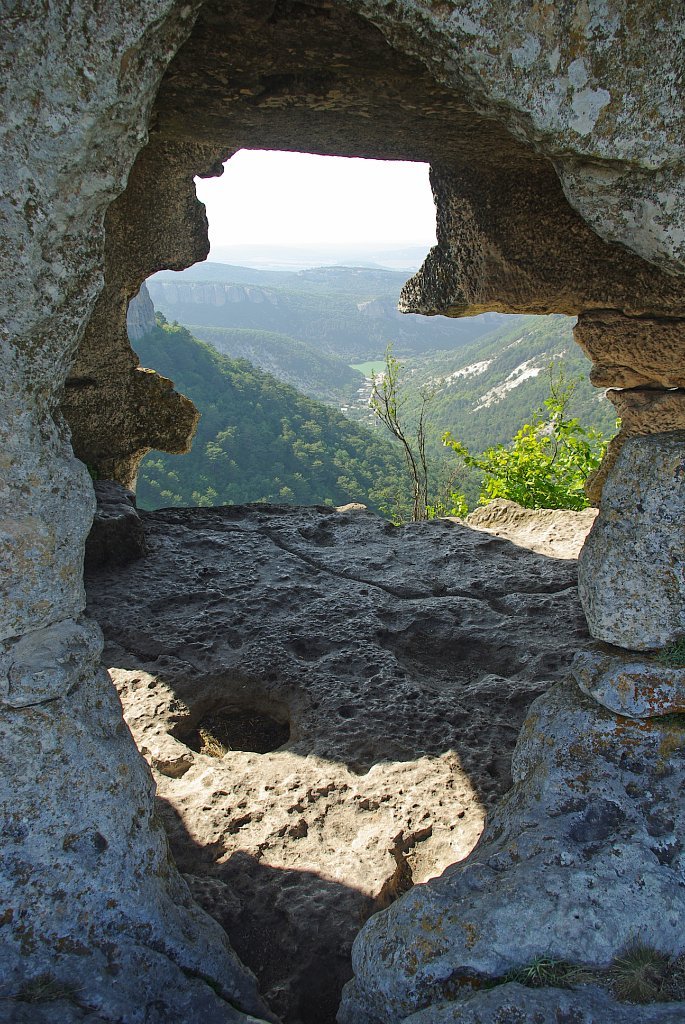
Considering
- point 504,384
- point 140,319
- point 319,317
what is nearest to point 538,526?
point 140,319

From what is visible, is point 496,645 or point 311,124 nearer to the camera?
point 311,124

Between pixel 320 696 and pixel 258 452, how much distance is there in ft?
71.8

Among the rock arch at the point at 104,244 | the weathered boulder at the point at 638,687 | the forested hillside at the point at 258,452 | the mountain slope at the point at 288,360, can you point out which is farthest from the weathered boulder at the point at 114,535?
the mountain slope at the point at 288,360

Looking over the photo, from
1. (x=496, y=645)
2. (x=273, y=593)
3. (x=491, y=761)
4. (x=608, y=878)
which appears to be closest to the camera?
(x=608, y=878)

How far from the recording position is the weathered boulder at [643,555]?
8.36ft

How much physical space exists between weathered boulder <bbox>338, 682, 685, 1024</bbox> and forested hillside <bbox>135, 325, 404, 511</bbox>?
1777 centimetres

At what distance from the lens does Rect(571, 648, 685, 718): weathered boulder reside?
97.8 inches

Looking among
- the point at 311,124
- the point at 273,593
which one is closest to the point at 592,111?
the point at 311,124

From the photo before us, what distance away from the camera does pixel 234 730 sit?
376cm

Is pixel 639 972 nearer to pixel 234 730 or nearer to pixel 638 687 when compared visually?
pixel 638 687

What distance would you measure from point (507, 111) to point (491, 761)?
93.5 inches

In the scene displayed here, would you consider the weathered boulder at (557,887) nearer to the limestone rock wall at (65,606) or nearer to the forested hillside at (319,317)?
the limestone rock wall at (65,606)

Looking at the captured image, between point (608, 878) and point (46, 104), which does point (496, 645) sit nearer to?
point (608, 878)

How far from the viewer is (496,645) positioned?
4180 mm
